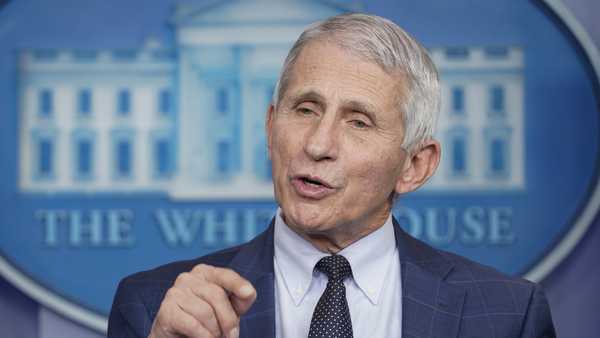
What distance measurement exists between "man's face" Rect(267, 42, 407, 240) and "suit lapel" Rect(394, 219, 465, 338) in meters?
0.14

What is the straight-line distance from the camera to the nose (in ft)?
5.74

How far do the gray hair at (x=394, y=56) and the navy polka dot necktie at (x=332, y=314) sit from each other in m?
0.30

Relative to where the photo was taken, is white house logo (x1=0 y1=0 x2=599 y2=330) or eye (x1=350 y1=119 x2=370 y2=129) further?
white house logo (x1=0 y1=0 x2=599 y2=330)

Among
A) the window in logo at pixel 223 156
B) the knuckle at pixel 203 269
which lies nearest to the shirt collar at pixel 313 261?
the knuckle at pixel 203 269

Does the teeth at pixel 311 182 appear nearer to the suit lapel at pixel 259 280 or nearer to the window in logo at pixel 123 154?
the suit lapel at pixel 259 280

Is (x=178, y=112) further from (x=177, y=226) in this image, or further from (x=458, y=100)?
(x=458, y=100)

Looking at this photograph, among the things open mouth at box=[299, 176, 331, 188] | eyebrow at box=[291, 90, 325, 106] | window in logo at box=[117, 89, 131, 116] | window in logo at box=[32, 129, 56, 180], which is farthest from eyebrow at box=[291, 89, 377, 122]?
A: window in logo at box=[32, 129, 56, 180]

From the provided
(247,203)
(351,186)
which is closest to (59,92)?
(247,203)

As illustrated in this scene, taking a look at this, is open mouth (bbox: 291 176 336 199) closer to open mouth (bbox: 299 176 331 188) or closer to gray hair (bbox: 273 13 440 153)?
open mouth (bbox: 299 176 331 188)

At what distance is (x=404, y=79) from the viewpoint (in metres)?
1.86

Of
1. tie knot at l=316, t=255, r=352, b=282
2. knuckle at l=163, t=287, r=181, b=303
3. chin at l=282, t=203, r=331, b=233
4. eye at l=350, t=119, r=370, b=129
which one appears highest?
eye at l=350, t=119, r=370, b=129

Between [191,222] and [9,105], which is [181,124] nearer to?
[191,222]

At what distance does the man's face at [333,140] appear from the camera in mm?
1771

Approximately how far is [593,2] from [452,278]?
1163 mm
